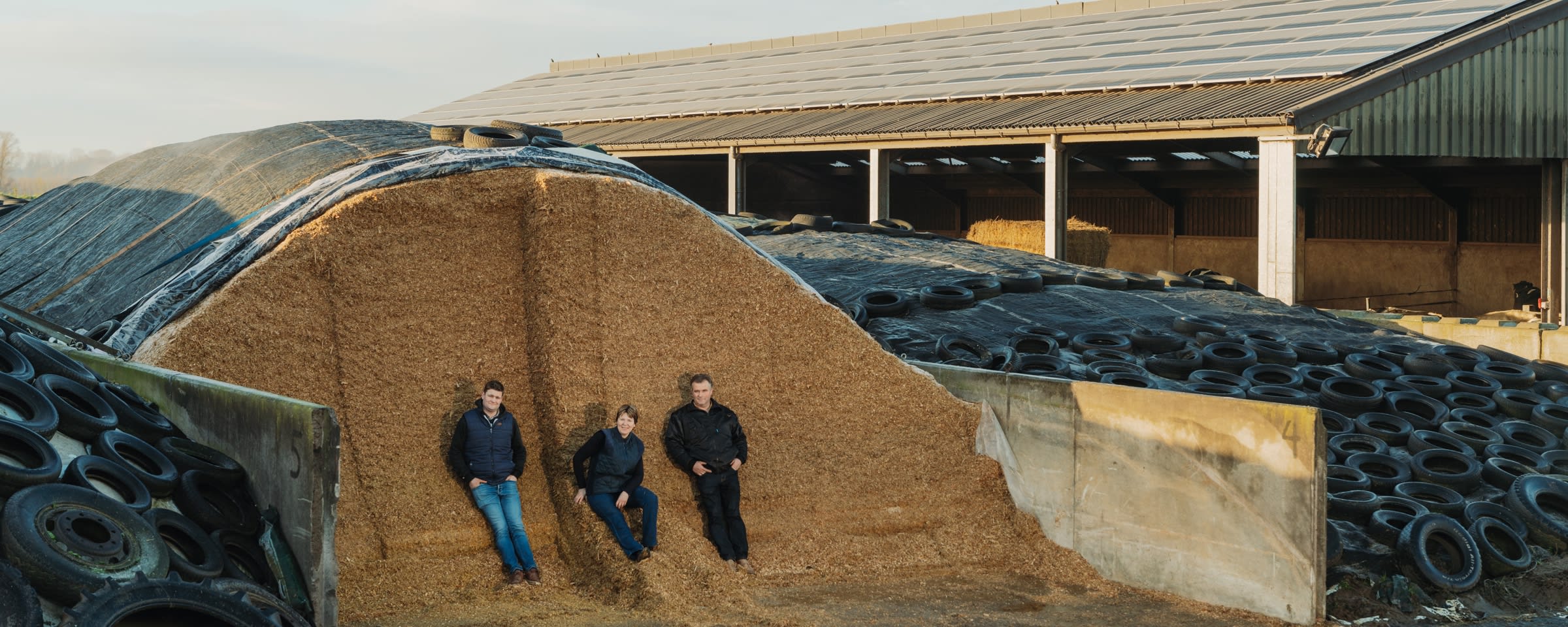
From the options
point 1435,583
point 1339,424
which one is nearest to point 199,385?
point 1435,583

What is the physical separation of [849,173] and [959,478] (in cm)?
2644

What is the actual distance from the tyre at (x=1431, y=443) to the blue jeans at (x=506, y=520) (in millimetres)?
7653

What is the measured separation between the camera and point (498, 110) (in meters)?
40.9

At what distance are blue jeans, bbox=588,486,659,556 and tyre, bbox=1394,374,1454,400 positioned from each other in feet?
27.1

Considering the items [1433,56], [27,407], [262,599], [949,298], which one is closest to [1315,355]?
[949,298]

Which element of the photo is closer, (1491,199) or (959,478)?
(959,478)

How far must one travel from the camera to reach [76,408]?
8000 mm

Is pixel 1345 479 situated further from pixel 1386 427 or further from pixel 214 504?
pixel 214 504

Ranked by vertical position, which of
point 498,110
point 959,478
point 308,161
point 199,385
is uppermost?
point 498,110

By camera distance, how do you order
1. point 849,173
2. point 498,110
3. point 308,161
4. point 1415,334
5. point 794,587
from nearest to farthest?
point 794,587 → point 308,161 → point 1415,334 → point 849,173 → point 498,110

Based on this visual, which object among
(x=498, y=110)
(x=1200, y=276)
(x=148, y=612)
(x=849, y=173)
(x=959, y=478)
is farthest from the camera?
(x=498, y=110)

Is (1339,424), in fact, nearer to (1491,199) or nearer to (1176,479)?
(1176,479)

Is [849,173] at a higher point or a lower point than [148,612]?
higher

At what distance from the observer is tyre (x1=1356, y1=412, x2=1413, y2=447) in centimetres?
1184
